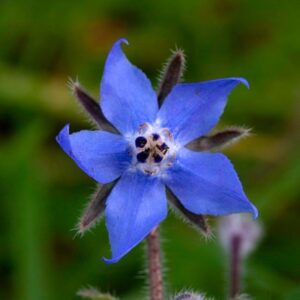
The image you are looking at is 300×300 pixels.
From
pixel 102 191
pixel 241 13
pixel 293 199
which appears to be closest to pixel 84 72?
pixel 241 13

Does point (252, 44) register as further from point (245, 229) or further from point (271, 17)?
point (245, 229)

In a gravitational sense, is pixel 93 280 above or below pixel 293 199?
below

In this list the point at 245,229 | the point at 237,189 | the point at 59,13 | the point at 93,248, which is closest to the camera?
the point at 237,189

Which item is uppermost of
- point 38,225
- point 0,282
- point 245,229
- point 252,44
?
point 252,44

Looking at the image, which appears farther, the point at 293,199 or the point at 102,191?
the point at 293,199

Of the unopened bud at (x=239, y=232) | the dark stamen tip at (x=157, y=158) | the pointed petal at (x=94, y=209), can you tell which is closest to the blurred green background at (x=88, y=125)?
the unopened bud at (x=239, y=232)

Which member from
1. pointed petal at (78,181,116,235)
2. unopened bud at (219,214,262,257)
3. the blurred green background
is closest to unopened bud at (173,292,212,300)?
pointed petal at (78,181,116,235)
